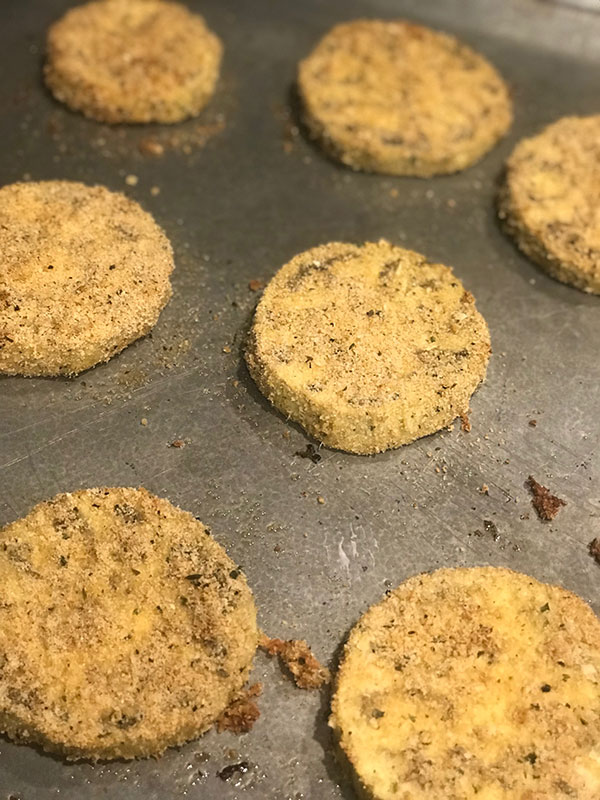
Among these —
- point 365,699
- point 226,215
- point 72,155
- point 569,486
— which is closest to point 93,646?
point 365,699

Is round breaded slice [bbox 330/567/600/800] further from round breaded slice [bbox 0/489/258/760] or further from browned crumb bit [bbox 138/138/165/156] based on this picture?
browned crumb bit [bbox 138/138/165/156]

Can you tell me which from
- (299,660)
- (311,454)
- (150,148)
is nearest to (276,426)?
(311,454)

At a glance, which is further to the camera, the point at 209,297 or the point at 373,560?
the point at 209,297

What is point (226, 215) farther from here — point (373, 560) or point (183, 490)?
point (373, 560)

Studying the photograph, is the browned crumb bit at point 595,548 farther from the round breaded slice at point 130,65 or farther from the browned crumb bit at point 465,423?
the round breaded slice at point 130,65

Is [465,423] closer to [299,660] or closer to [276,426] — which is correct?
[276,426]

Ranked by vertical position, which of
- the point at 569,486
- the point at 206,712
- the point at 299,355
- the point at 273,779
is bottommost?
the point at 273,779

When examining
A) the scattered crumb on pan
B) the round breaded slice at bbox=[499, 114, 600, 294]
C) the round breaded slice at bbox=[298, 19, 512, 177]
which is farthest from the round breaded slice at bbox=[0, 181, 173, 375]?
the round breaded slice at bbox=[499, 114, 600, 294]

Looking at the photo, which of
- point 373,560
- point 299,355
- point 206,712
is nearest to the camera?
point 206,712
